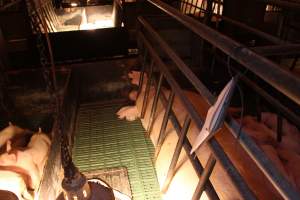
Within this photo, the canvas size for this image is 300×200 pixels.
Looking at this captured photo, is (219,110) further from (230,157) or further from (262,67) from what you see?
(230,157)

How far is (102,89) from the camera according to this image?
14.3 ft

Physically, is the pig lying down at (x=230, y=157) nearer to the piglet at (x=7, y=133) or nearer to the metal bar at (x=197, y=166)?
the metal bar at (x=197, y=166)

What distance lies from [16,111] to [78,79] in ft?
3.41

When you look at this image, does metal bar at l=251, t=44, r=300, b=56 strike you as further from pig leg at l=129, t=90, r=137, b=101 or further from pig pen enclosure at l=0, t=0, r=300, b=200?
pig leg at l=129, t=90, r=137, b=101

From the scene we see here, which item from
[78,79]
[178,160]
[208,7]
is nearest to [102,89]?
[78,79]

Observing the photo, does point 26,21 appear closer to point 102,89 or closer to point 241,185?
point 102,89

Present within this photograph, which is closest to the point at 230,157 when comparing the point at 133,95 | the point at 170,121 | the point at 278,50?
the point at 170,121

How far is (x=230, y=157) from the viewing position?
6.52 feet

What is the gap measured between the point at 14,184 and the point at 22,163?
32 cm

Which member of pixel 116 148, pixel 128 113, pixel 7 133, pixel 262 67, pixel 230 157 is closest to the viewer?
pixel 262 67

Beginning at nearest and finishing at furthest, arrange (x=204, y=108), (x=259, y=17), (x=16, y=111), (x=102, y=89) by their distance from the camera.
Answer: (x=204, y=108) < (x=16, y=111) < (x=102, y=89) < (x=259, y=17)

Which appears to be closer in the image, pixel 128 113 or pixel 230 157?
pixel 230 157

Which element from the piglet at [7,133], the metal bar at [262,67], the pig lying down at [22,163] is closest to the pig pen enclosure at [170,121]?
the metal bar at [262,67]

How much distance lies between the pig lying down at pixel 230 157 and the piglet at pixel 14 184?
1.20 meters
